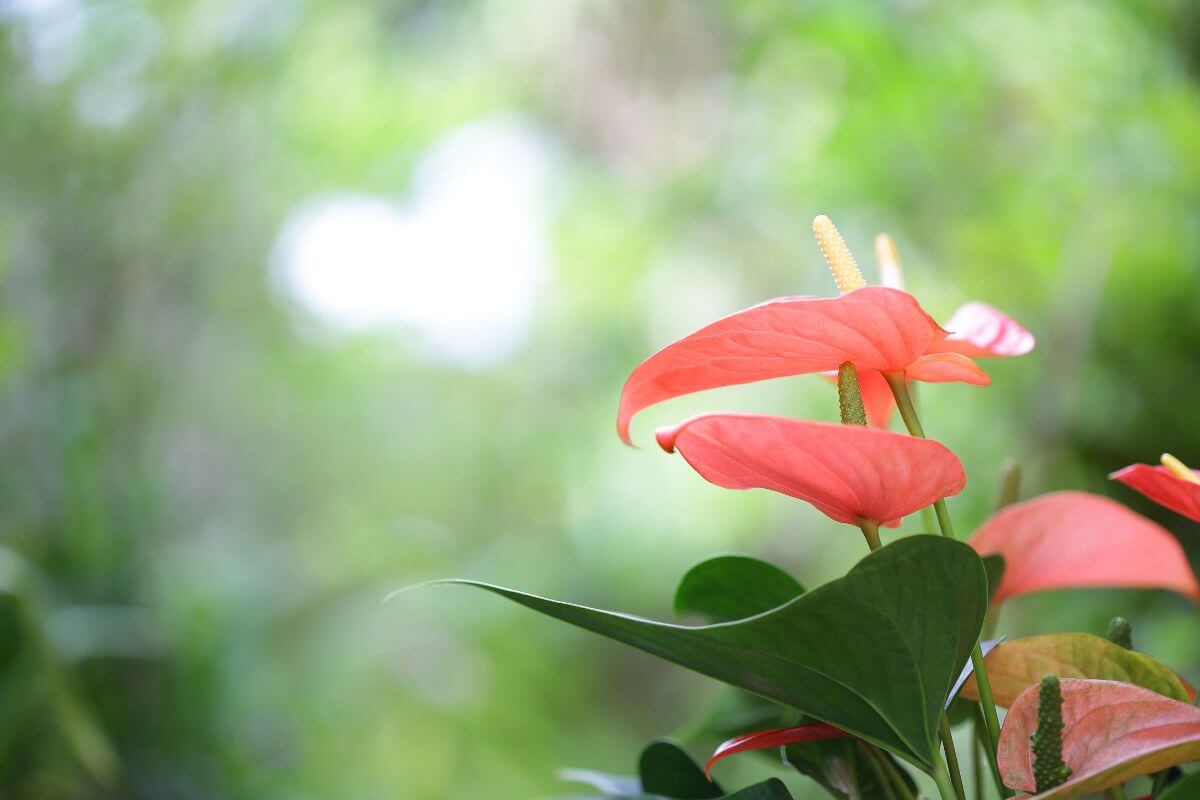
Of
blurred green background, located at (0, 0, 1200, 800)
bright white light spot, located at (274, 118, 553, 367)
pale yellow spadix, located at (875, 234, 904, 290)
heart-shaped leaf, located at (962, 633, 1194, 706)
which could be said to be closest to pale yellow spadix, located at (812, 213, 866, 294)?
pale yellow spadix, located at (875, 234, 904, 290)

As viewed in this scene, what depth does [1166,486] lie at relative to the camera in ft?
0.80

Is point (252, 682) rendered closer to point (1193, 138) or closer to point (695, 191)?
point (695, 191)

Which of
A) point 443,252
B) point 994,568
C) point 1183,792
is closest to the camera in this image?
point 1183,792

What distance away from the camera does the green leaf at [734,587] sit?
0.90 ft

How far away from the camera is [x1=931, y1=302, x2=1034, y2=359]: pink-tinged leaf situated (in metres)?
0.25

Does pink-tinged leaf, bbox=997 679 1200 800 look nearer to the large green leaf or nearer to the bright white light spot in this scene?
the large green leaf

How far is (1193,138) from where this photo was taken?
0.83 m

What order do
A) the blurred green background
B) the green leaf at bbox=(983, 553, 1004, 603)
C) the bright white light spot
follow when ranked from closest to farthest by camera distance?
1. the green leaf at bbox=(983, 553, 1004, 603)
2. the blurred green background
3. the bright white light spot

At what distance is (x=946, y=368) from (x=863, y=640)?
0.08 meters

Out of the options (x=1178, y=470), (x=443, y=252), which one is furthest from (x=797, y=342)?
(x=443, y=252)

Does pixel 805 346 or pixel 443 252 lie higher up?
pixel 443 252

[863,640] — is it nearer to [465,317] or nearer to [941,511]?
[941,511]

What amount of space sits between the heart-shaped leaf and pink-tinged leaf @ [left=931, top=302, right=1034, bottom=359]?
84mm

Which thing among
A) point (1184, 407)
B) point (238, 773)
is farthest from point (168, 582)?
point (1184, 407)
